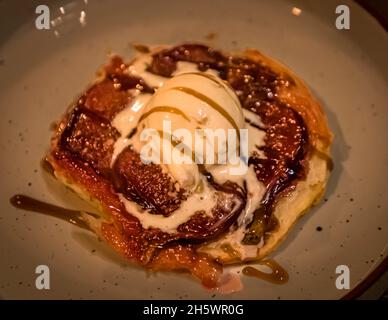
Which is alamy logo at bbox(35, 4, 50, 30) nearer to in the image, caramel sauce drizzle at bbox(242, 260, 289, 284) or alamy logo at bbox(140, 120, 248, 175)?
alamy logo at bbox(140, 120, 248, 175)

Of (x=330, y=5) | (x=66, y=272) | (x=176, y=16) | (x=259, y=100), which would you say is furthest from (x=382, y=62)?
(x=66, y=272)

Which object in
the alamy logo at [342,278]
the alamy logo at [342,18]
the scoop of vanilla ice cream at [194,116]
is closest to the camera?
A: the alamy logo at [342,278]

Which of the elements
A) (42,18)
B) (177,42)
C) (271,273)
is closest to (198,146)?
(271,273)

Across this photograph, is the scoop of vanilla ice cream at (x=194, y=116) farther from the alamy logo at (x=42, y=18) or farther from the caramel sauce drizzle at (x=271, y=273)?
the alamy logo at (x=42, y=18)

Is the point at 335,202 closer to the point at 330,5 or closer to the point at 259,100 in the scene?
the point at 259,100

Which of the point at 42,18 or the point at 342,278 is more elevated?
the point at 42,18

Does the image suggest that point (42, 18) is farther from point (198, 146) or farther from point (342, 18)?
point (342, 18)

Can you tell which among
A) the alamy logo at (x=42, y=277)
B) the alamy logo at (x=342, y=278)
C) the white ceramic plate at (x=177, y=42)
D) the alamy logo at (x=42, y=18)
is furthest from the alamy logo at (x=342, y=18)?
the alamy logo at (x=42, y=277)
